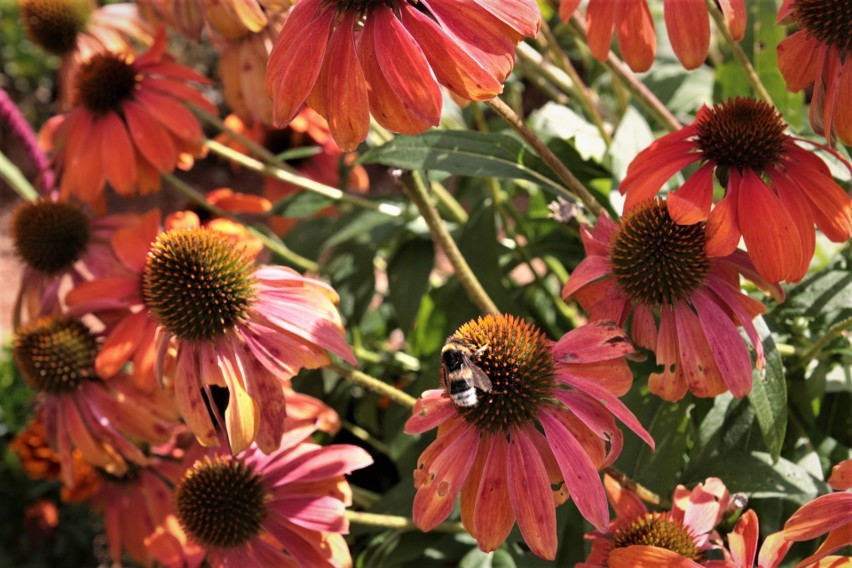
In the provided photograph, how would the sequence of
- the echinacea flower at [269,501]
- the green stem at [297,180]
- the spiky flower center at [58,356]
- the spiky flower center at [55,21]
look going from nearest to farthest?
1. the echinacea flower at [269,501]
2. the spiky flower center at [58,356]
3. the green stem at [297,180]
4. the spiky flower center at [55,21]

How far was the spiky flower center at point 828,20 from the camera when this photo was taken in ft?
3.42

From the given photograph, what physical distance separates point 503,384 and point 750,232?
315mm

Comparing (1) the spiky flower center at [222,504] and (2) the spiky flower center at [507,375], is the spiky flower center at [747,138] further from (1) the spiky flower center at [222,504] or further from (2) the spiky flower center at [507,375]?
(1) the spiky flower center at [222,504]

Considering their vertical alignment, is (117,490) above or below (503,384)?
below

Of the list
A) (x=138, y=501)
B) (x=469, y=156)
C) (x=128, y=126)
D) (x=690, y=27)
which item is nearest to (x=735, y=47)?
(x=690, y=27)

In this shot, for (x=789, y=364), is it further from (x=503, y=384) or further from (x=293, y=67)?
(x=293, y=67)

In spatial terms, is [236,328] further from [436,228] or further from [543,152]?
[543,152]

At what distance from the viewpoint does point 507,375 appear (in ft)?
3.17

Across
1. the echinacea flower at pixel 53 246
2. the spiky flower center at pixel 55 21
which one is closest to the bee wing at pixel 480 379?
the echinacea flower at pixel 53 246

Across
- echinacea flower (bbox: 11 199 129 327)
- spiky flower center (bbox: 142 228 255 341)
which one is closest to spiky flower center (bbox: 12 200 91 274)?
echinacea flower (bbox: 11 199 129 327)

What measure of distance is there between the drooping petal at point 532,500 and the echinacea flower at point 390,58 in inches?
14.0

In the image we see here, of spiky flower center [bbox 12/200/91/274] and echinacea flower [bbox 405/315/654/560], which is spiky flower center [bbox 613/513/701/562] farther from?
spiky flower center [bbox 12/200/91/274]

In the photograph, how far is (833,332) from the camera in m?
1.11

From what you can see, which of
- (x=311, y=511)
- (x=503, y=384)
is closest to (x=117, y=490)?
(x=311, y=511)
